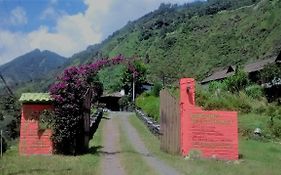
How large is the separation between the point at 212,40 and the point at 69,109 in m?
106

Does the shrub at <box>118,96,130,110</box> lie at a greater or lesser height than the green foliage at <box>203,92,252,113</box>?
greater

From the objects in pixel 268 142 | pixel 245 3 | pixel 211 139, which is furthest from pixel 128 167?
pixel 245 3

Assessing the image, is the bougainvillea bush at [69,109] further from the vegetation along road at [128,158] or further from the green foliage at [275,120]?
the green foliage at [275,120]

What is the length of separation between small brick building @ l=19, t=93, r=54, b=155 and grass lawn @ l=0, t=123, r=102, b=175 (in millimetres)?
673

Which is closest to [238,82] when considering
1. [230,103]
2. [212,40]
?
[230,103]

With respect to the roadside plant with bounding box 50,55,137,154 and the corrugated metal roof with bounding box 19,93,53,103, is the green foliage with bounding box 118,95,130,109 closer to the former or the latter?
the roadside plant with bounding box 50,55,137,154

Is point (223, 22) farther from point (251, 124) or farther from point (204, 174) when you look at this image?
point (204, 174)

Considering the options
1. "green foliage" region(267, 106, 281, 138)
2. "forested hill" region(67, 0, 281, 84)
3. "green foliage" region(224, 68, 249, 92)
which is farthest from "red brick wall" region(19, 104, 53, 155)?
"forested hill" region(67, 0, 281, 84)

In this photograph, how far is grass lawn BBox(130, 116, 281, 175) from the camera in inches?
710

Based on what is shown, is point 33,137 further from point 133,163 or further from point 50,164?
point 133,163

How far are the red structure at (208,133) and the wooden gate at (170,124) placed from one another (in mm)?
554

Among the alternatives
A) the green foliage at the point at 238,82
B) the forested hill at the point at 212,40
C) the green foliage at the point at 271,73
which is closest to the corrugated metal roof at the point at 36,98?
the green foliage at the point at 271,73

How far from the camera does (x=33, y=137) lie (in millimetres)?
22125

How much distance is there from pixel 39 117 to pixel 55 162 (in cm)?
366
